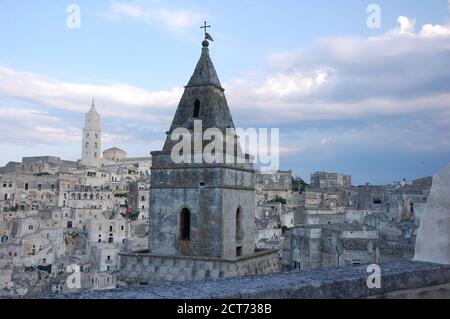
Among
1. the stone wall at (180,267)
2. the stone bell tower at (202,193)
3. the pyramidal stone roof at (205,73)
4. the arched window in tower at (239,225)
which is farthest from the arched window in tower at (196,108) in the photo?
the stone wall at (180,267)

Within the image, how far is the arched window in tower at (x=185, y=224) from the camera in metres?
12.7

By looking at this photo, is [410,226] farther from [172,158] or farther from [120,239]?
[120,239]

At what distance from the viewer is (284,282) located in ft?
16.1

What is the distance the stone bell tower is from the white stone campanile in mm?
111821

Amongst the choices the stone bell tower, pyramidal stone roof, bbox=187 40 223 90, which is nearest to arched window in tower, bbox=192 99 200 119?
the stone bell tower

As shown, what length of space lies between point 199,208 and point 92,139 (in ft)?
371

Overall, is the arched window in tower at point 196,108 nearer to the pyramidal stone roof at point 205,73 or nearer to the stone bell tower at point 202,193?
the stone bell tower at point 202,193

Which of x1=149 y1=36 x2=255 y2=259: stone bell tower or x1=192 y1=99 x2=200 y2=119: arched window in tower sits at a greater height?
x1=192 y1=99 x2=200 y2=119: arched window in tower

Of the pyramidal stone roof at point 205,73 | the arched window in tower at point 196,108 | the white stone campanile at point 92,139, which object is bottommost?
the arched window in tower at point 196,108

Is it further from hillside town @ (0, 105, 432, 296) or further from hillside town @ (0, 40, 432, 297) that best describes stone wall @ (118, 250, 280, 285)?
hillside town @ (0, 105, 432, 296)

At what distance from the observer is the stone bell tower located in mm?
12297

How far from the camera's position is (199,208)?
12445 millimetres
